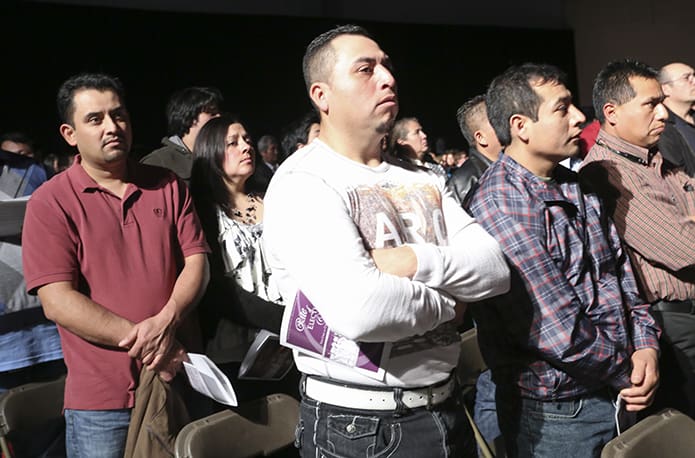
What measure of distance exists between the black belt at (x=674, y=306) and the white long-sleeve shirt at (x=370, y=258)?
2.92 ft

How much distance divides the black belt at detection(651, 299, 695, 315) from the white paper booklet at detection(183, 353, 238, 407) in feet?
4.10

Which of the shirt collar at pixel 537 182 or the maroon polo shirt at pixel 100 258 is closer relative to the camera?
the shirt collar at pixel 537 182

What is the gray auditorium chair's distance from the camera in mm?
1920

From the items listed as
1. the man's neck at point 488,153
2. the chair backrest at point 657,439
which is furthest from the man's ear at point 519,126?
the man's neck at point 488,153

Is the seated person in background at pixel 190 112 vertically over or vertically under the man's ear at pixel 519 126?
over

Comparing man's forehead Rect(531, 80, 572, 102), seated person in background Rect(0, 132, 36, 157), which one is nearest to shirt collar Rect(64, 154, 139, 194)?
man's forehead Rect(531, 80, 572, 102)

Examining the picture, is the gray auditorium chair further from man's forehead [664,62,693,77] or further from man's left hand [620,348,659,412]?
man's forehead [664,62,693,77]

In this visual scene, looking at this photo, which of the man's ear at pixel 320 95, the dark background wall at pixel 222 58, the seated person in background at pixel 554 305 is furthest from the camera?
the dark background wall at pixel 222 58

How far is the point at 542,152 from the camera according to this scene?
1768mm

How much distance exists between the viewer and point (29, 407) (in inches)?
78.8

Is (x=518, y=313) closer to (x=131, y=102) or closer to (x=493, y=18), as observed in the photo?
(x=131, y=102)

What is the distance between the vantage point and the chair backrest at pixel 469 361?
2.35m

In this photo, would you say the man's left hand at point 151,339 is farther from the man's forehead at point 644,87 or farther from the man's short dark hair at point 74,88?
the man's forehead at point 644,87

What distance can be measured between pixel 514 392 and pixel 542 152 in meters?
0.61
